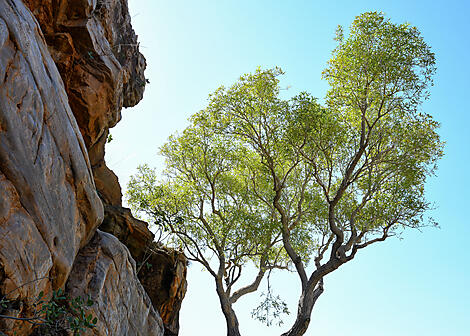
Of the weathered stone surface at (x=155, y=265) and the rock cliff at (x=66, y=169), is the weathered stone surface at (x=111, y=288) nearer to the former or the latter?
the rock cliff at (x=66, y=169)

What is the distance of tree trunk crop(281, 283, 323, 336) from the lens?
64.0ft

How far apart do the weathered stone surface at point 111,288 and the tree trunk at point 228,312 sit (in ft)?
28.1

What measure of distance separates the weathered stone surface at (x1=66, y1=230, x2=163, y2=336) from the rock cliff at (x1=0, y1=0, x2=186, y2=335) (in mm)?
28

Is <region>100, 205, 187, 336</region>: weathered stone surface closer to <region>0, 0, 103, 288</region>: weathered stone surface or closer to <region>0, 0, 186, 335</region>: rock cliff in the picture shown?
<region>0, 0, 186, 335</region>: rock cliff

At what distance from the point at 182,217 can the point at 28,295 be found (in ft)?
56.8

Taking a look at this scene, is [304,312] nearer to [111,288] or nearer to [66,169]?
[111,288]

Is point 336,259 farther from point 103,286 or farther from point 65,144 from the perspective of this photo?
point 65,144

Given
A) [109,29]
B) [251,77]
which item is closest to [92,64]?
[109,29]

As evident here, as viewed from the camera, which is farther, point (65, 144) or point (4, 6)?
point (65, 144)

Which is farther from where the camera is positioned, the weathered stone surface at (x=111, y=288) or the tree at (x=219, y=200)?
the tree at (x=219, y=200)

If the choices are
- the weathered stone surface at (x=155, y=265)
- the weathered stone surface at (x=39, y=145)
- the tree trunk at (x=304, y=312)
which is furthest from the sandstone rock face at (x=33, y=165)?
the tree trunk at (x=304, y=312)

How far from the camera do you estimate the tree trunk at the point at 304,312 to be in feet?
64.0

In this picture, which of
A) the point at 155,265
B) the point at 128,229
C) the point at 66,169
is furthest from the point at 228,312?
the point at 66,169

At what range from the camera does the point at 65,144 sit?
945 cm
